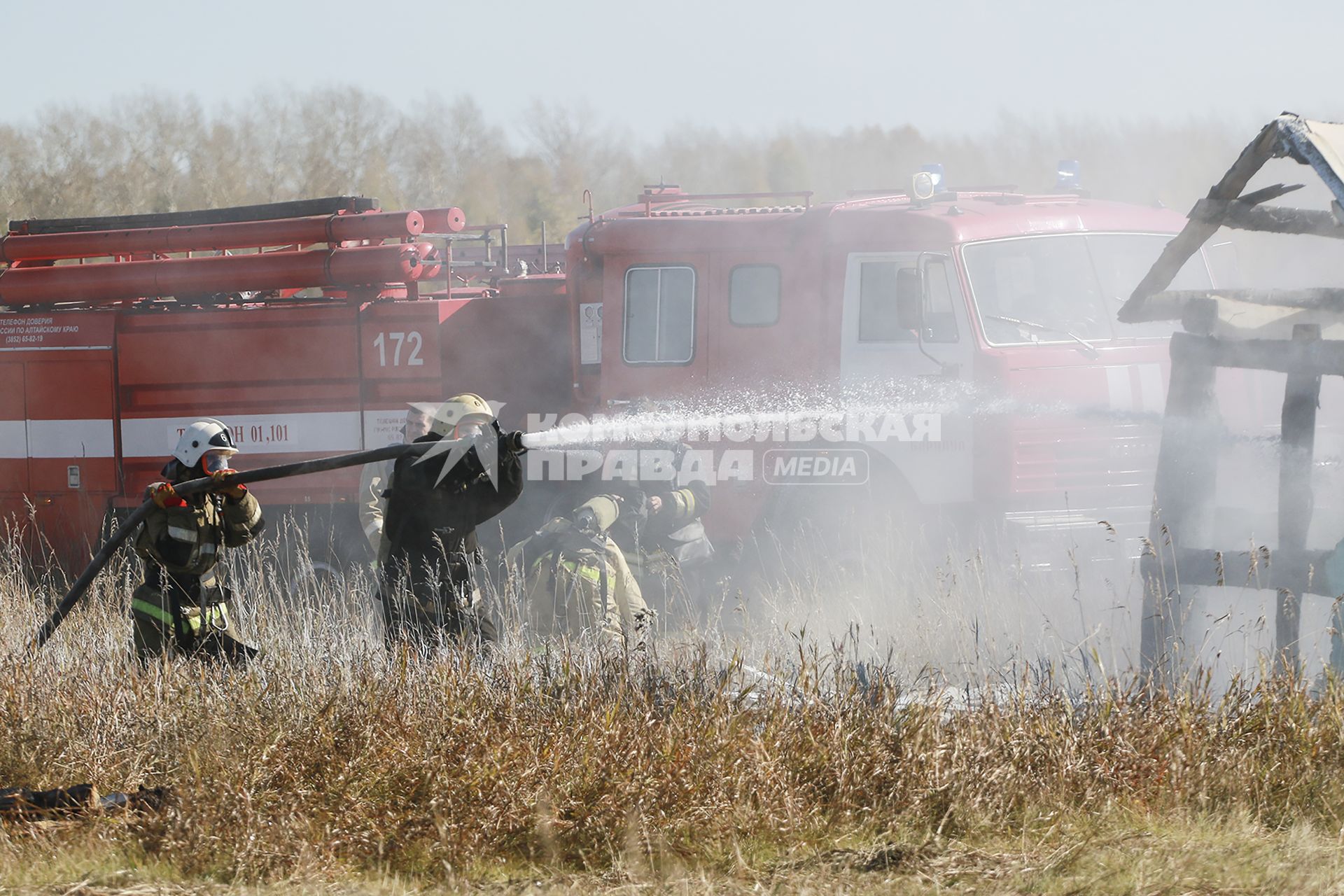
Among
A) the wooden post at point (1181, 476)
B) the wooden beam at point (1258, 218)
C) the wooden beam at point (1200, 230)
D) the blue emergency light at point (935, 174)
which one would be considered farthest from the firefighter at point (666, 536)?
the wooden beam at point (1258, 218)

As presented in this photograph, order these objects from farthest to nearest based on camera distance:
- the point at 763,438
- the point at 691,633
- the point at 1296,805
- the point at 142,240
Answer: the point at 142,240
the point at 763,438
the point at 691,633
the point at 1296,805

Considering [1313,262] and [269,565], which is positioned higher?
[1313,262]

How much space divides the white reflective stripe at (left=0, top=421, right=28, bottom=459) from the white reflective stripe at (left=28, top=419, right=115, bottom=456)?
0.04 metres

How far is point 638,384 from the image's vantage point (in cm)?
736

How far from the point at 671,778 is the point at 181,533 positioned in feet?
8.48

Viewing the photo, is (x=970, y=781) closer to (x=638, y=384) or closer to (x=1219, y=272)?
(x=638, y=384)

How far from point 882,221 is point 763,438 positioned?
4.74 ft

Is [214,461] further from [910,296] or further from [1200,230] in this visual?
[1200,230]

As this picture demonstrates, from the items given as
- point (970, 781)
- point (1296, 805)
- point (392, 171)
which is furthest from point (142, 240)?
point (392, 171)

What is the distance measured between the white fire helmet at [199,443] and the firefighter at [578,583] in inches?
54.9

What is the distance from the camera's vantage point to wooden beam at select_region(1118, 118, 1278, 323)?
4156 millimetres

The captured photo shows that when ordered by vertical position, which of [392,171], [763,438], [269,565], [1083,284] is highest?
[392,171]

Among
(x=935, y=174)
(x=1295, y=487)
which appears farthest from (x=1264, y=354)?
(x=935, y=174)

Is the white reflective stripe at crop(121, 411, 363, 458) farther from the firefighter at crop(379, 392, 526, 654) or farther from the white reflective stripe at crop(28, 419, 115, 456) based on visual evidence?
the firefighter at crop(379, 392, 526, 654)
